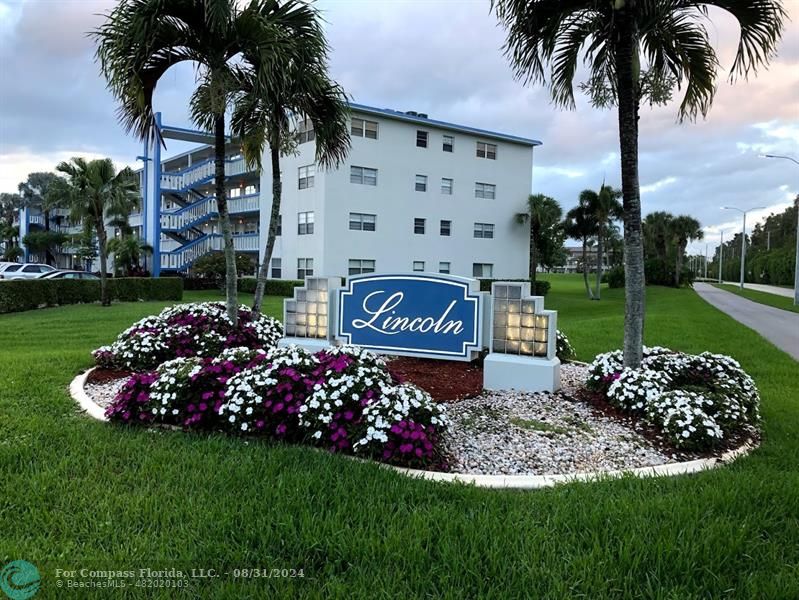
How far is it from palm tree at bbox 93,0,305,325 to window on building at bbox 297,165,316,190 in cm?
1950

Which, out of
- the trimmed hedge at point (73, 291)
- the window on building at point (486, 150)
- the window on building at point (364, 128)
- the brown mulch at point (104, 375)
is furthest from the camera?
the window on building at point (486, 150)

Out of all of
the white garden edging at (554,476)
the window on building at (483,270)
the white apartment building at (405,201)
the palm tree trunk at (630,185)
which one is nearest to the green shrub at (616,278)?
the white apartment building at (405,201)

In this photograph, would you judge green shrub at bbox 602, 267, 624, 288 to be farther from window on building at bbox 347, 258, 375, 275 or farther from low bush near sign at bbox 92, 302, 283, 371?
low bush near sign at bbox 92, 302, 283, 371

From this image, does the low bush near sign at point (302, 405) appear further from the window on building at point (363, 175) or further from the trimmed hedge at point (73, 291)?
the window on building at point (363, 175)

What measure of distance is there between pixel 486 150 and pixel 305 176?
1121 centimetres

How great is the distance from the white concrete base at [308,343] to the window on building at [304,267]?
20096 mm

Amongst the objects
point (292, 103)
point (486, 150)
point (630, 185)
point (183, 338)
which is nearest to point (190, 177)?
point (486, 150)

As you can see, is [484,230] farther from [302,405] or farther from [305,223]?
[302,405]

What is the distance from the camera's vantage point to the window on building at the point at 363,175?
27241mm

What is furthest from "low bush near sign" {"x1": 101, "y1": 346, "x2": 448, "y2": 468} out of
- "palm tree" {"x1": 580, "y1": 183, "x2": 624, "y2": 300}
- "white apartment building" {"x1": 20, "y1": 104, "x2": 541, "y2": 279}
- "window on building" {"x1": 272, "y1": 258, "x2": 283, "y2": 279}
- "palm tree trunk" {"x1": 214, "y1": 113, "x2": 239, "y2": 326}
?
"palm tree" {"x1": 580, "y1": 183, "x2": 624, "y2": 300}

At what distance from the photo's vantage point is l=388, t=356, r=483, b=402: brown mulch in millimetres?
6141

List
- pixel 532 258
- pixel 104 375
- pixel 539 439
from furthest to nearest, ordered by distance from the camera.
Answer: pixel 532 258, pixel 104 375, pixel 539 439

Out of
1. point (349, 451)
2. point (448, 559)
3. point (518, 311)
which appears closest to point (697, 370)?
point (518, 311)

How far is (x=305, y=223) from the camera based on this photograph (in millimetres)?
27812
